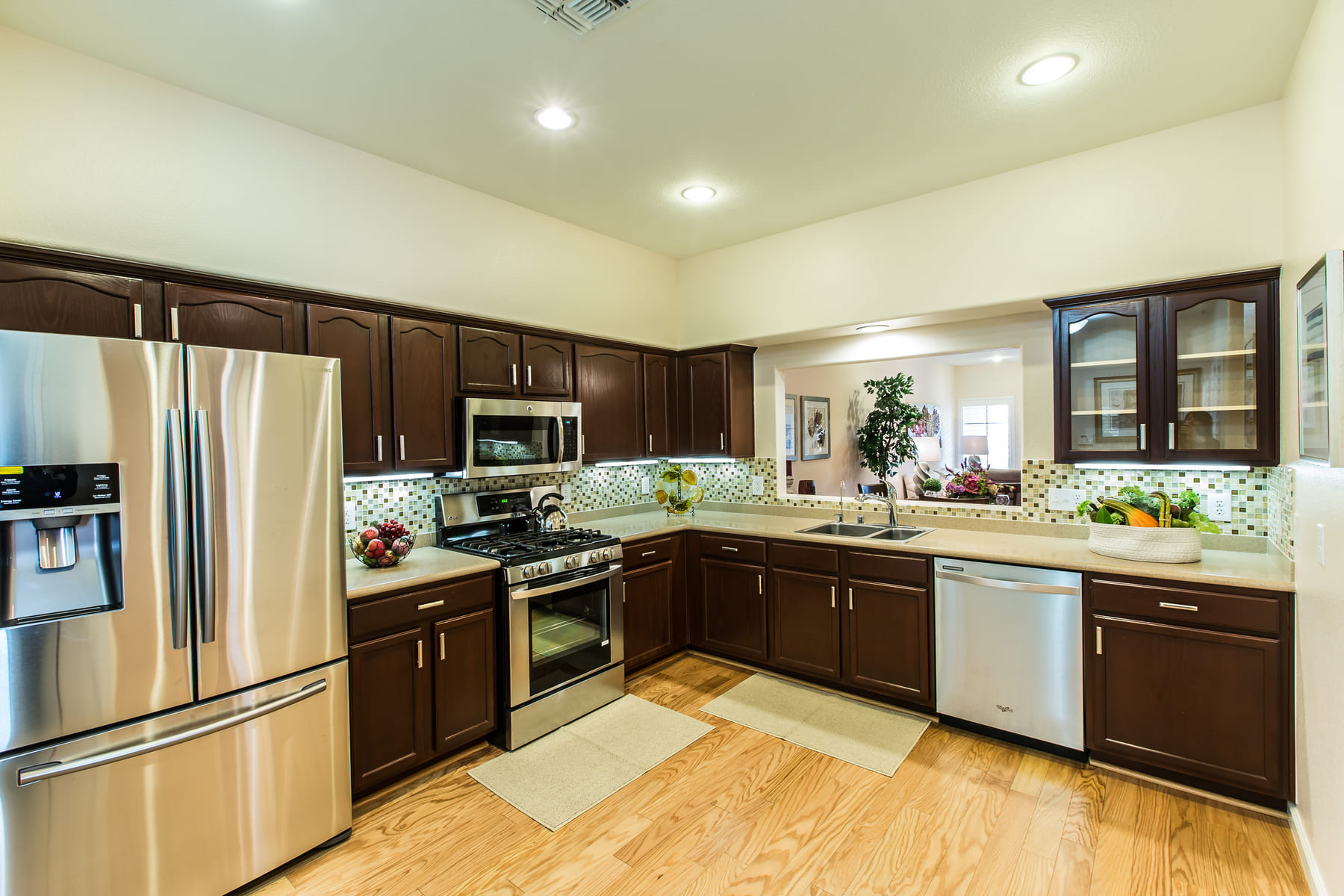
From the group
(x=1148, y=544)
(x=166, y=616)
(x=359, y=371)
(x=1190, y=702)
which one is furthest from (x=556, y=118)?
(x=1190, y=702)

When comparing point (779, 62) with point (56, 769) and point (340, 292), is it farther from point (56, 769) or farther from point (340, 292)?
point (56, 769)

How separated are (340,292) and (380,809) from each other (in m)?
2.24

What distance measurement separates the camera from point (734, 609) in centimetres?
386

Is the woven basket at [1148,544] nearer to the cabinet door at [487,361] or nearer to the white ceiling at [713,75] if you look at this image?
the white ceiling at [713,75]

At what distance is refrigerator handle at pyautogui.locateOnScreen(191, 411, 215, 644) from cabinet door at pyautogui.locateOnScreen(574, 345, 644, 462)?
84.5 inches

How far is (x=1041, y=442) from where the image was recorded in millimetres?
3305

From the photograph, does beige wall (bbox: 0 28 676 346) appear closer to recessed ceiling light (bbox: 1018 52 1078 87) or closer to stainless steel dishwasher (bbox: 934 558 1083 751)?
recessed ceiling light (bbox: 1018 52 1078 87)

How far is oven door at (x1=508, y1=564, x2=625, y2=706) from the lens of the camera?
9.52ft

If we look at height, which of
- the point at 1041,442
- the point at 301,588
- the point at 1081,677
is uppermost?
the point at 1041,442

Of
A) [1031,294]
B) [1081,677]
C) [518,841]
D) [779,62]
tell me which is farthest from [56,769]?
[1031,294]

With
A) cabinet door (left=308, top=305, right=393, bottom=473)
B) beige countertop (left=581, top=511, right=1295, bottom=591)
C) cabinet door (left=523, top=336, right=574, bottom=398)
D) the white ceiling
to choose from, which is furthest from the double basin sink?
cabinet door (left=308, top=305, right=393, bottom=473)

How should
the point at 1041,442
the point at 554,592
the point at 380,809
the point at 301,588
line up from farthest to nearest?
the point at 1041,442 < the point at 554,592 < the point at 380,809 < the point at 301,588

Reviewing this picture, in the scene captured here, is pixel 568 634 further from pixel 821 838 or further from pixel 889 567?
pixel 889 567

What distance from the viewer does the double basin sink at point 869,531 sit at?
142 inches
